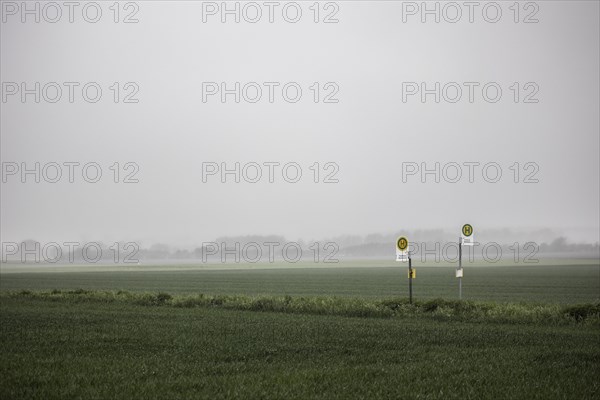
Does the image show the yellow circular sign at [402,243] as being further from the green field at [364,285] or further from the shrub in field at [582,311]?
the green field at [364,285]

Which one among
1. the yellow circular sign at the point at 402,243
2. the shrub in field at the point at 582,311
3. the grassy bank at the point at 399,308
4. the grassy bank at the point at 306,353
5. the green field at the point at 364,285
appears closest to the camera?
the grassy bank at the point at 306,353

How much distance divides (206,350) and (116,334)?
5340mm

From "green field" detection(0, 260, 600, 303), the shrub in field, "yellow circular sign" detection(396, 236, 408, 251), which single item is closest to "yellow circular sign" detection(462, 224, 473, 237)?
"yellow circular sign" detection(396, 236, 408, 251)

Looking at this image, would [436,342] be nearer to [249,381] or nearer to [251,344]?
[251,344]

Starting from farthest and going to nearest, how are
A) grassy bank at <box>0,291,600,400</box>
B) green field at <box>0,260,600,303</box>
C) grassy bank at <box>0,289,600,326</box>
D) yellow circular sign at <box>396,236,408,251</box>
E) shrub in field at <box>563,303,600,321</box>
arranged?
1. green field at <box>0,260,600,303</box>
2. yellow circular sign at <box>396,236,408,251</box>
3. grassy bank at <box>0,289,600,326</box>
4. shrub in field at <box>563,303,600,321</box>
5. grassy bank at <box>0,291,600,400</box>

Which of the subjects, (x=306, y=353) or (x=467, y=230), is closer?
(x=306, y=353)

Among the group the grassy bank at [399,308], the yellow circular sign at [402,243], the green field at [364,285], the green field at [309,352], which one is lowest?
the green field at [364,285]

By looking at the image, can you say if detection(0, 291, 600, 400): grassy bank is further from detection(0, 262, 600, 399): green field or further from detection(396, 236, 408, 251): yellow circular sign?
detection(396, 236, 408, 251): yellow circular sign

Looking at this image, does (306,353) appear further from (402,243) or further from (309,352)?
(402,243)

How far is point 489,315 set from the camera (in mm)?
31672

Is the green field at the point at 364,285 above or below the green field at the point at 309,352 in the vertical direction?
below

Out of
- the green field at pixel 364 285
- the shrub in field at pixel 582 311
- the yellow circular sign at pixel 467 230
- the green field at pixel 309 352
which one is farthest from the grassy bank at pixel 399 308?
the green field at pixel 364 285

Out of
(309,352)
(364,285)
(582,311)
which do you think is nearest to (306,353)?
(309,352)

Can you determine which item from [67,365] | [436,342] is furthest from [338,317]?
[67,365]
